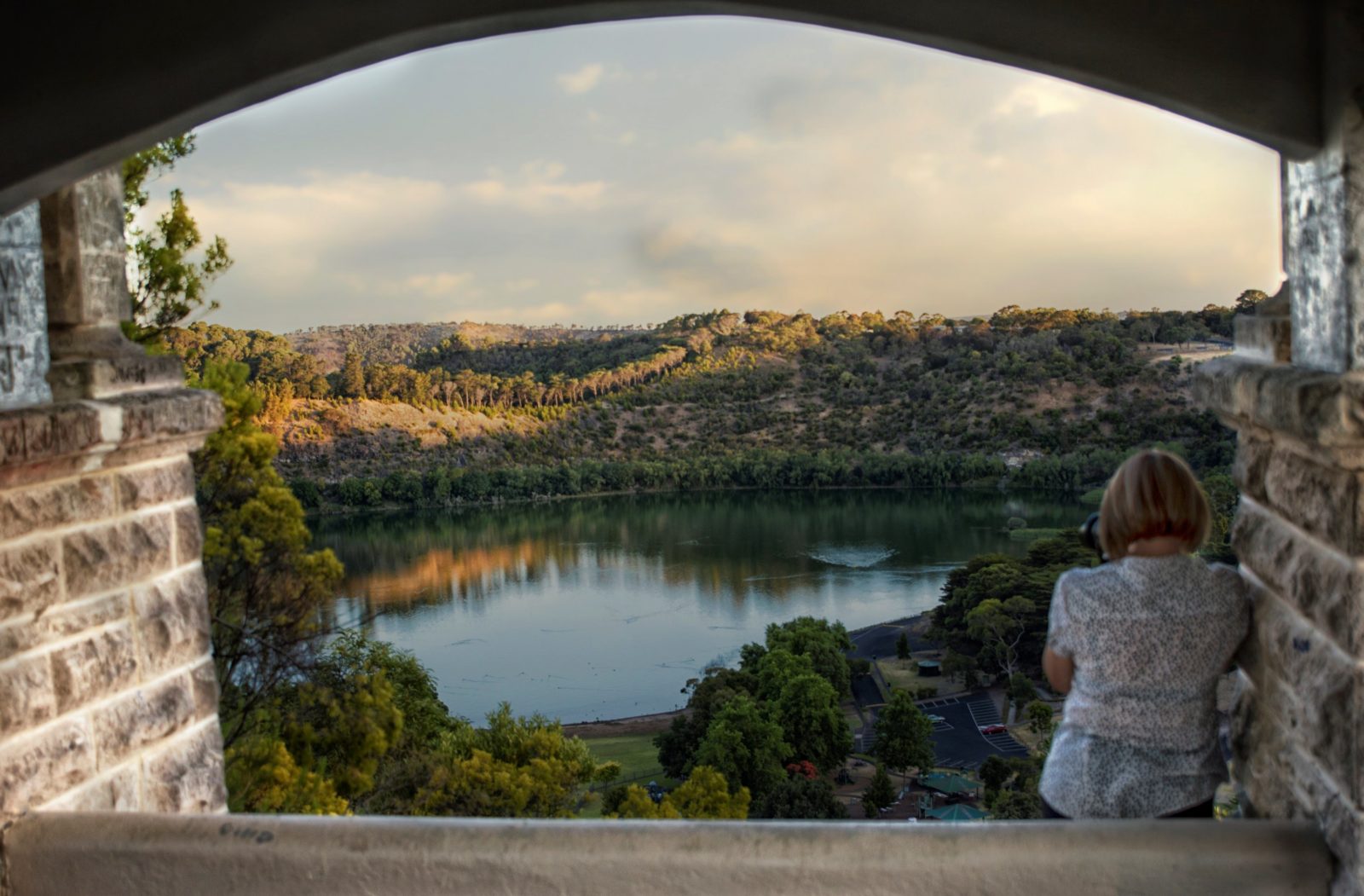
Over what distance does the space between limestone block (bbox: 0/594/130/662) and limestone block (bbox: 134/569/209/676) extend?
5 cm

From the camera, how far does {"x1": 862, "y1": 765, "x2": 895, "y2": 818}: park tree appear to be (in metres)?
13.1

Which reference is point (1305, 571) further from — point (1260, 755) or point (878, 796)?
point (878, 796)

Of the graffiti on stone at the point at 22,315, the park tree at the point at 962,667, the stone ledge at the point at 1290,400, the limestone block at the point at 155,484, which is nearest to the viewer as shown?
the stone ledge at the point at 1290,400

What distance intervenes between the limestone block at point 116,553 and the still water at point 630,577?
17309 mm

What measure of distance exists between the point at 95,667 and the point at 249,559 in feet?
20.5

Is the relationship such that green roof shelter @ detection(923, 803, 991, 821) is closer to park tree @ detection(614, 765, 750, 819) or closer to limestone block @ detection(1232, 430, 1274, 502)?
park tree @ detection(614, 765, 750, 819)

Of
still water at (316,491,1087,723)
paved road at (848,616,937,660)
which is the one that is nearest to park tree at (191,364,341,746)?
still water at (316,491,1087,723)

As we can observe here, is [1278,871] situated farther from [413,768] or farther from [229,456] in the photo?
[413,768]

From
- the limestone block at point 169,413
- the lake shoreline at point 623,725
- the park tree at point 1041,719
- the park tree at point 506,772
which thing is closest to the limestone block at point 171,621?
the limestone block at point 169,413

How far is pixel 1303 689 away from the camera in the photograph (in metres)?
1.31

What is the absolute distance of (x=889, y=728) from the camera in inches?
579

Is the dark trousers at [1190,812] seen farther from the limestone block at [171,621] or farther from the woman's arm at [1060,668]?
the limestone block at [171,621]

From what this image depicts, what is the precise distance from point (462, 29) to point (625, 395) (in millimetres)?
50824

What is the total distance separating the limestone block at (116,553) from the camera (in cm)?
163
